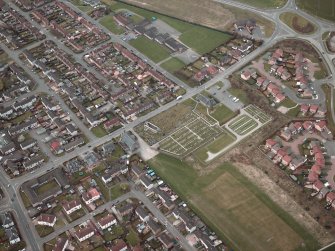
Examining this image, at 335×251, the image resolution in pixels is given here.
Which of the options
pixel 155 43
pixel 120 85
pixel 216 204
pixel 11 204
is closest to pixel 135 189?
pixel 216 204

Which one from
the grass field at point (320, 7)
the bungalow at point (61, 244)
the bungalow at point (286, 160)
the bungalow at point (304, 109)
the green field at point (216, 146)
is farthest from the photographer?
the grass field at point (320, 7)

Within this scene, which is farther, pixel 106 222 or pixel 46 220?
pixel 46 220

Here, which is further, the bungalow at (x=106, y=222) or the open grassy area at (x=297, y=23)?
the open grassy area at (x=297, y=23)

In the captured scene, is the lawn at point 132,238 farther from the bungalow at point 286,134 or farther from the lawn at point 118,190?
the bungalow at point 286,134

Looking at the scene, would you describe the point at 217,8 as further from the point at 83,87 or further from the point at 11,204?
the point at 11,204

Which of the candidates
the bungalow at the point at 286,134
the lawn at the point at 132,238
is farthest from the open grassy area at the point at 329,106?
the lawn at the point at 132,238

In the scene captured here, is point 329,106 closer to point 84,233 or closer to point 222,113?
point 222,113

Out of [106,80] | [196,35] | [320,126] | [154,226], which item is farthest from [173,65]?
[154,226]
